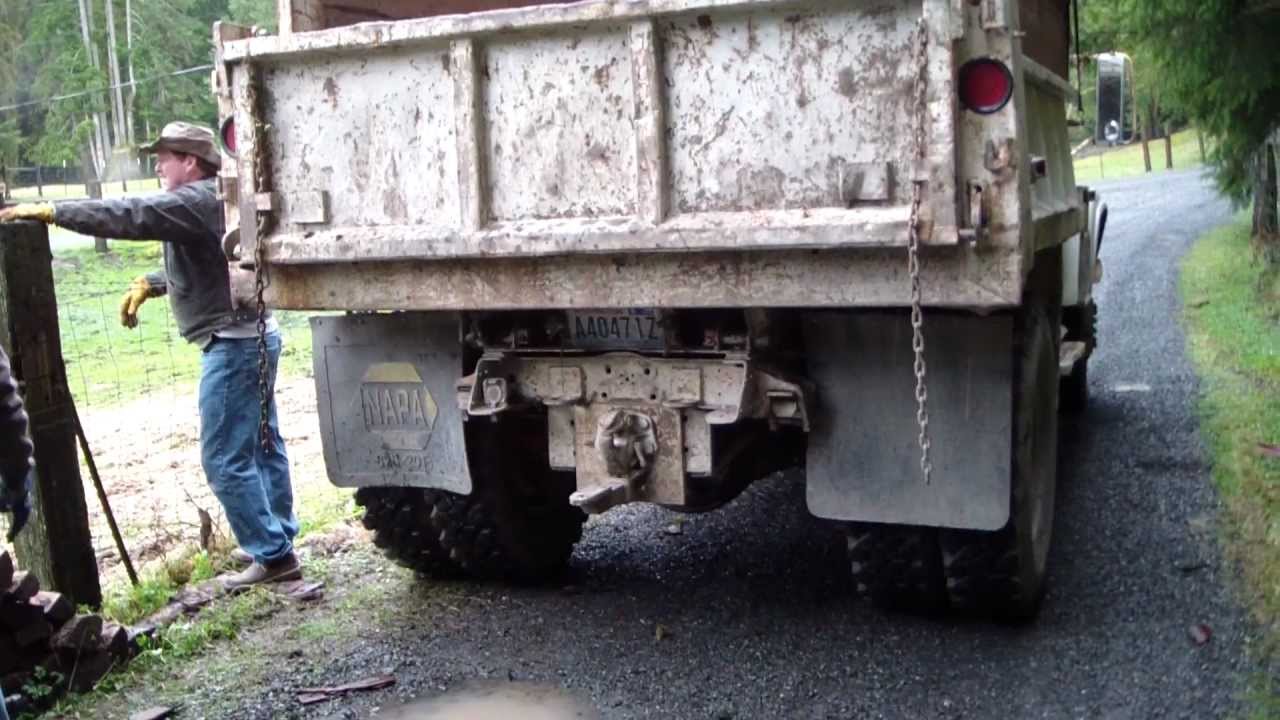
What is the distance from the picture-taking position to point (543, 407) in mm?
4438

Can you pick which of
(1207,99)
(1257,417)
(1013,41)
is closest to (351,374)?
(1013,41)

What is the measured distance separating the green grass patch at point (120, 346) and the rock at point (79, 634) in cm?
461

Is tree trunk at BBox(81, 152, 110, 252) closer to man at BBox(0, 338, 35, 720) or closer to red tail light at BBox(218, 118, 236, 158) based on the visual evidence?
red tail light at BBox(218, 118, 236, 158)

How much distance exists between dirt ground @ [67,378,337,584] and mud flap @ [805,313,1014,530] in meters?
3.14

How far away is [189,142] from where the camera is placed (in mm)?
5082

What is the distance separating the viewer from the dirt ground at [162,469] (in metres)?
6.55

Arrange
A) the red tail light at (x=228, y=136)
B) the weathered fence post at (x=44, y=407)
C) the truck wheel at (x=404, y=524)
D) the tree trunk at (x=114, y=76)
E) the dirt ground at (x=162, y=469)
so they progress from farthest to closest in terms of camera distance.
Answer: the tree trunk at (x=114, y=76)
the dirt ground at (x=162, y=469)
the truck wheel at (x=404, y=524)
the weathered fence post at (x=44, y=407)
the red tail light at (x=228, y=136)

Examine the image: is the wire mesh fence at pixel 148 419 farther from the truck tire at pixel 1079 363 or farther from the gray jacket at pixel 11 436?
the truck tire at pixel 1079 363

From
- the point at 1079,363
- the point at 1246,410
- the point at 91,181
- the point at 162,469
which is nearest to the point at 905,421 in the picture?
the point at 1079,363

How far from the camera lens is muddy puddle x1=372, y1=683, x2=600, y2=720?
3.89 metres

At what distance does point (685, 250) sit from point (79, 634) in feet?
7.84

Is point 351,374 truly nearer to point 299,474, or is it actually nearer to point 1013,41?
point 1013,41

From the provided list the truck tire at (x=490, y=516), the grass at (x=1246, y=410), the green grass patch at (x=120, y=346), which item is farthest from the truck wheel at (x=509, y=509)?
the green grass patch at (x=120, y=346)

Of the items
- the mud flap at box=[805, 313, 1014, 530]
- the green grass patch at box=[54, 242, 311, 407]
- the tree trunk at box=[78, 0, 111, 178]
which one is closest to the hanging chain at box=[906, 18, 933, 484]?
the mud flap at box=[805, 313, 1014, 530]
